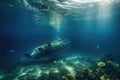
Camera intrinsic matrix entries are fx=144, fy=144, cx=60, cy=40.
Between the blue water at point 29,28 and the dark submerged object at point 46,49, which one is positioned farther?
the blue water at point 29,28

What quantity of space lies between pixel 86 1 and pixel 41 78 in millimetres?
14213

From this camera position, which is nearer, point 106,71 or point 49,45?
point 106,71

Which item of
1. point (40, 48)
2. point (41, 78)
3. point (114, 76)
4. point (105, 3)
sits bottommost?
point (114, 76)

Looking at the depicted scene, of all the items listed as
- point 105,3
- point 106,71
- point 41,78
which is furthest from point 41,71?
point 105,3

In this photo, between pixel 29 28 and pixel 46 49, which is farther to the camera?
pixel 29 28

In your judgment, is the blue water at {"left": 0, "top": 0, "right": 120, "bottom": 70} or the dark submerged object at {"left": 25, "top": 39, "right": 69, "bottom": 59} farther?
the blue water at {"left": 0, "top": 0, "right": 120, "bottom": 70}

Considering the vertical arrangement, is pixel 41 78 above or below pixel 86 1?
below

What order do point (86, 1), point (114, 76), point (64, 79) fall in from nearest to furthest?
1. point (64, 79)
2. point (114, 76)
3. point (86, 1)

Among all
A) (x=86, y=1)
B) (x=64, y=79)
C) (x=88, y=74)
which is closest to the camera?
(x=64, y=79)

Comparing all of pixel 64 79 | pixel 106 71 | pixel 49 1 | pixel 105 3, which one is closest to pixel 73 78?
pixel 64 79

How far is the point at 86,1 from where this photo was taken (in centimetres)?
2256

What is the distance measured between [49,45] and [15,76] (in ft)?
25.5

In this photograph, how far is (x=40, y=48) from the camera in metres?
20.4

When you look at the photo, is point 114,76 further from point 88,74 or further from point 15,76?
point 15,76
